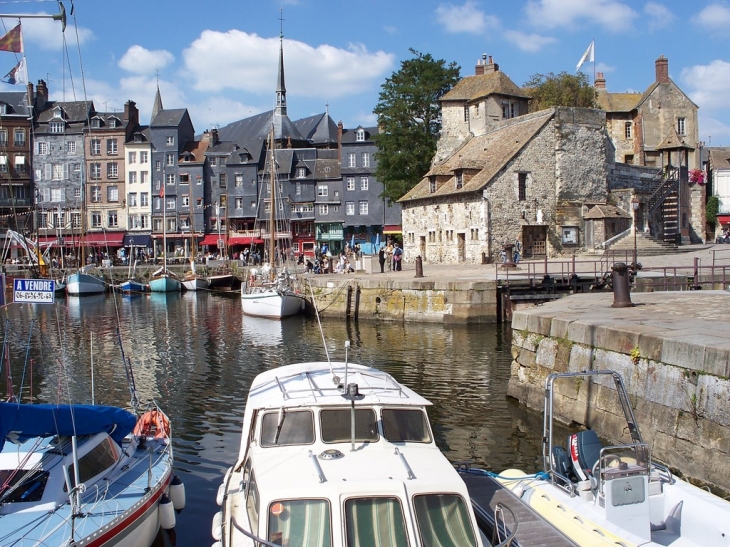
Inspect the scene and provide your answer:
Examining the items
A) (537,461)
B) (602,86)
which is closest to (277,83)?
(602,86)

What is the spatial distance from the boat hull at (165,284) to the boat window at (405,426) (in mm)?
47436

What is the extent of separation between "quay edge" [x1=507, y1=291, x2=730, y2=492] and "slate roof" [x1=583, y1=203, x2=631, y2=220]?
2519cm

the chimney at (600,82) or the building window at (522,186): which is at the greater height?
the chimney at (600,82)

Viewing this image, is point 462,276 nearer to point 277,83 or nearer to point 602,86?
point 602,86

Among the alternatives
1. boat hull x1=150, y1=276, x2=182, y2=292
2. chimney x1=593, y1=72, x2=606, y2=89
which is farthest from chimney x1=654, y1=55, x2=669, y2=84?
boat hull x1=150, y1=276, x2=182, y2=292

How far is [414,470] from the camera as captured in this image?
7512 mm

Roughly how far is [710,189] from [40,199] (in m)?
68.3

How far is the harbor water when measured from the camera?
13.1 meters

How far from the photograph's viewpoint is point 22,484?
337 inches

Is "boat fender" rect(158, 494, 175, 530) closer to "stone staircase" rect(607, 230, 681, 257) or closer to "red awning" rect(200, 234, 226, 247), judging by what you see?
"stone staircase" rect(607, 230, 681, 257)

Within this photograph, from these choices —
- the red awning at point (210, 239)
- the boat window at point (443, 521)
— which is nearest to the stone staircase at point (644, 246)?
the boat window at point (443, 521)

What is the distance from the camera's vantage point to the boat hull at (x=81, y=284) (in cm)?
5034

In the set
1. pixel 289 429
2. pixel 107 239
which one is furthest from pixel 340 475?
pixel 107 239

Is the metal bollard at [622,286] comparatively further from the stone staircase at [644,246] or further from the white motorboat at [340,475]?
the stone staircase at [644,246]
